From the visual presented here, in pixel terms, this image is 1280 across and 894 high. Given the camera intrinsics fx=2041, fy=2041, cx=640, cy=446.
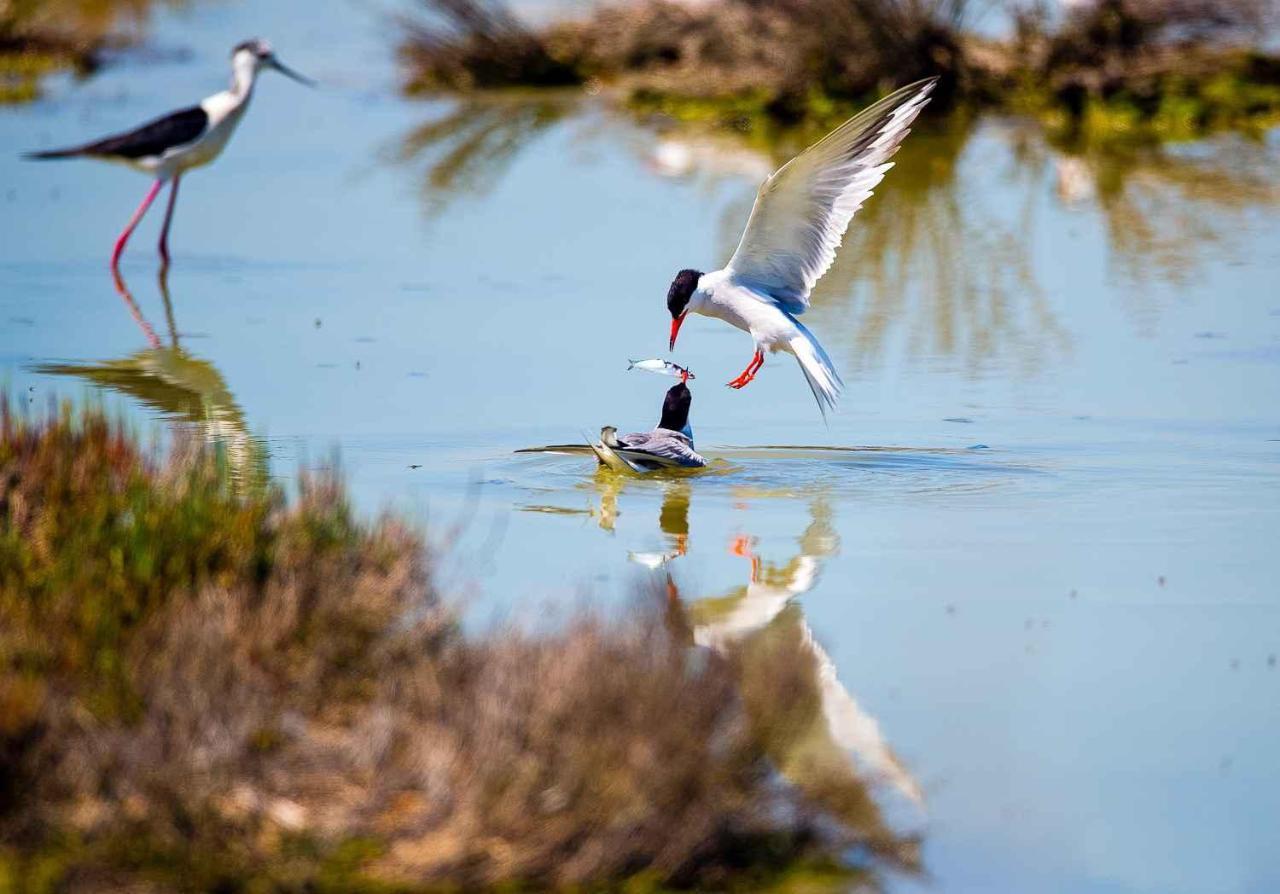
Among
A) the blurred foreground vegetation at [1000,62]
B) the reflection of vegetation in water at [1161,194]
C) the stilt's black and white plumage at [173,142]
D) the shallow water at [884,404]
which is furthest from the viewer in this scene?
the blurred foreground vegetation at [1000,62]

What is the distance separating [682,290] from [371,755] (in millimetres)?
4055

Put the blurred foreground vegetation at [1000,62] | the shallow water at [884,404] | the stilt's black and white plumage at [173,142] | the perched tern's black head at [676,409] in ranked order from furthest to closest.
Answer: the blurred foreground vegetation at [1000,62]
the stilt's black and white plumage at [173,142]
the perched tern's black head at [676,409]
the shallow water at [884,404]

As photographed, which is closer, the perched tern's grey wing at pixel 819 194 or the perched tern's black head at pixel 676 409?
the perched tern's black head at pixel 676 409

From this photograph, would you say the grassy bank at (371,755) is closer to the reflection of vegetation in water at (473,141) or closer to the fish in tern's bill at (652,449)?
the fish in tern's bill at (652,449)

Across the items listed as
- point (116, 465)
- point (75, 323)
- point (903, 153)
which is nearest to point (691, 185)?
point (903, 153)

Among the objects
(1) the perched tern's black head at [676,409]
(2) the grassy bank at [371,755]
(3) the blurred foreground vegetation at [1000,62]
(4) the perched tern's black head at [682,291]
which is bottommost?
(2) the grassy bank at [371,755]

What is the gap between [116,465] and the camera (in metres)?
4.99

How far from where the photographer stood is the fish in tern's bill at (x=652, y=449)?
659cm

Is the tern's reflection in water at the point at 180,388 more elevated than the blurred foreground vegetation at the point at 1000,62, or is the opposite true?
the blurred foreground vegetation at the point at 1000,62

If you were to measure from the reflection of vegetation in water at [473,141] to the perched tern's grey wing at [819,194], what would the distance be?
20.8 feet

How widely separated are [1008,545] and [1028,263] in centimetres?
539

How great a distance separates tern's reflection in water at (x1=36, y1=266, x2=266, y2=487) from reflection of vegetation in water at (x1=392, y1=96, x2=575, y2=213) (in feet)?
15.9

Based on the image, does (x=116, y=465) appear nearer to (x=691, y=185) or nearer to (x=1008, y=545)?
(x=1008, y=545)

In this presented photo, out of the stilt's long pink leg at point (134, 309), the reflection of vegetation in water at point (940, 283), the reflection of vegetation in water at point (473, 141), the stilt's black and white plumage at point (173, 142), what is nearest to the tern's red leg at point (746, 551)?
the reflection of vegetation in water at point (940, 283)
